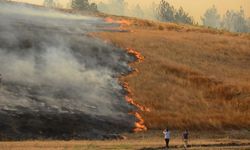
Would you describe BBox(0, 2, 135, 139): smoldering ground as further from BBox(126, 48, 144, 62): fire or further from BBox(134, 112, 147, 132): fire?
BBox(126, 48, 144, 62): fire

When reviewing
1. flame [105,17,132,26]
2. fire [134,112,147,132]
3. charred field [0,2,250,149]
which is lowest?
fire [134,112,147,132]

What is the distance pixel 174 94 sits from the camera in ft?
211

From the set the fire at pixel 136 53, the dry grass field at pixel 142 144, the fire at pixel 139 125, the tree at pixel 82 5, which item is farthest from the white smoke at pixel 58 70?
the tree at pixel 82 5

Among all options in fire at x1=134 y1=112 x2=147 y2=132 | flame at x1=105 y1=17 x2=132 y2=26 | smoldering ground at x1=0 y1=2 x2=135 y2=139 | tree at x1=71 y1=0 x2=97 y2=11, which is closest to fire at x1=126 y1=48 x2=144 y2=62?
smoldering ground at x1=0 y1=2 x2=135 y2=139

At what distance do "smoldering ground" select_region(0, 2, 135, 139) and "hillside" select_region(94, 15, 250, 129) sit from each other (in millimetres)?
3253

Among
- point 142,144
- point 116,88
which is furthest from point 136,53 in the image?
point 142,144

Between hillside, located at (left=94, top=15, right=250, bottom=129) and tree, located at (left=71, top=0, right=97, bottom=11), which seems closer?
hillside, located at (left=94, top=15, right=250, bottom=129)

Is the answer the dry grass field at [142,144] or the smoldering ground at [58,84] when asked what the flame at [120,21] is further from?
the dry grass field at [142,144]

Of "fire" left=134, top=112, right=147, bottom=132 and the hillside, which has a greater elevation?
the hillside

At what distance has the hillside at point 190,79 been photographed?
5803 cm

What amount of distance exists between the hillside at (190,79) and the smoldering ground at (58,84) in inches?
128

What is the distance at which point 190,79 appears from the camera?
229ft

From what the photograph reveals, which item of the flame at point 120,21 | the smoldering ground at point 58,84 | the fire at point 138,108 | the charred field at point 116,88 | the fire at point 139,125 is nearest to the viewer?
the charred field at point 116,88

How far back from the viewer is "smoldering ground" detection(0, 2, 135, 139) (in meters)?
51.6
